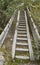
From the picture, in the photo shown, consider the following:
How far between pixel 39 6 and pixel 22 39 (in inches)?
619

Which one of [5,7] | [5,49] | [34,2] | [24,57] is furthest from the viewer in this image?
[34,2]

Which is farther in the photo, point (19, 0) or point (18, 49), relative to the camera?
point (19, 0)

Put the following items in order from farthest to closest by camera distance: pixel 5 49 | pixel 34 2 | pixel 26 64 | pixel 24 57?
pixel 34 2 < pixel 5 49 < pixel 24 57 < pixel 26 64

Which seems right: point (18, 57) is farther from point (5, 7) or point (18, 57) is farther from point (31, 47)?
point (5, 7)

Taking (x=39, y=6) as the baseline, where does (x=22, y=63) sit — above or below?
below

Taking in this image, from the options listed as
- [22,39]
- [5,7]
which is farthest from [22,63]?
[5,7]

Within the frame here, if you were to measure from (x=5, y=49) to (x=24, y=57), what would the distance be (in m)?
1.19

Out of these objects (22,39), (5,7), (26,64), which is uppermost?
(5,7)

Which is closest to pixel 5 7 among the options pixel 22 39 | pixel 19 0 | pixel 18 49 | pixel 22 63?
pixel 19 0

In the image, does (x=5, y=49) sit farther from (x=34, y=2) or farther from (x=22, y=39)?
(x=34, y=2)

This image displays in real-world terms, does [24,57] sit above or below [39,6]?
below

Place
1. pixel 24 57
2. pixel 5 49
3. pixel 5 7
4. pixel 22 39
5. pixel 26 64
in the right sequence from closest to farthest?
pixel 26 64 → pixel 24 57 → pixel 5 49 → pixel 22 39 → pixel 5 7

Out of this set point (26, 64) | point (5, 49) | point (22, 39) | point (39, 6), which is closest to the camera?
point (26, 64)

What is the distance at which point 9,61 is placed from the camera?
8.17 meters
